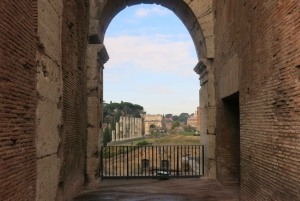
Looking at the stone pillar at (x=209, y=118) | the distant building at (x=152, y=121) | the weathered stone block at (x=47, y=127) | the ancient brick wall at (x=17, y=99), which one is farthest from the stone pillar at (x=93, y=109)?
the distant building at (x=152, y=121)

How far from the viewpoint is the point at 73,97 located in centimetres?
677

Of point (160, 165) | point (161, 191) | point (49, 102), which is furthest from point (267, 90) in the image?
point (160, 165)

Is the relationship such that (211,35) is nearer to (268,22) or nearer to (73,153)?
(268,22)

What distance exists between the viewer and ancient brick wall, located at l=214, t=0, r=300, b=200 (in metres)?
3.92

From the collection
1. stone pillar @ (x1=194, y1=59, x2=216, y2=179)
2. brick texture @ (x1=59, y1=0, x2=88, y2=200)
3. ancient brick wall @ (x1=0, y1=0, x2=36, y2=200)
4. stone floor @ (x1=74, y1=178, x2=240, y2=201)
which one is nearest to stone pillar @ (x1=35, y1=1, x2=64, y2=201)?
ancient brick wall @ (x1=0, y1=0, x2=36, y2=200)

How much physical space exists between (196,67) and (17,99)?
269 inches

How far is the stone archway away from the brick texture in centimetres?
37

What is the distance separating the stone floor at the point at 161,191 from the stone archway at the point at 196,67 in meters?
0.64

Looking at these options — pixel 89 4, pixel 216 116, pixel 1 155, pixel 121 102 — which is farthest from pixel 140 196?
pixel 121 102

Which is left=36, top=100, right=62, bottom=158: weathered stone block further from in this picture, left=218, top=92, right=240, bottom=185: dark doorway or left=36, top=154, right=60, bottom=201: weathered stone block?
left=218, top=92, right=240, bottom=185: dark doorway

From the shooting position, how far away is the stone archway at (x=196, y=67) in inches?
330

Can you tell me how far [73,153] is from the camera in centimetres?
680

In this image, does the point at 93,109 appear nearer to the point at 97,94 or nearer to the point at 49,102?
the point at 97,94

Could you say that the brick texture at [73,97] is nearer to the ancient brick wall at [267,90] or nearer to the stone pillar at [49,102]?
the stone pillar at [49,102]
